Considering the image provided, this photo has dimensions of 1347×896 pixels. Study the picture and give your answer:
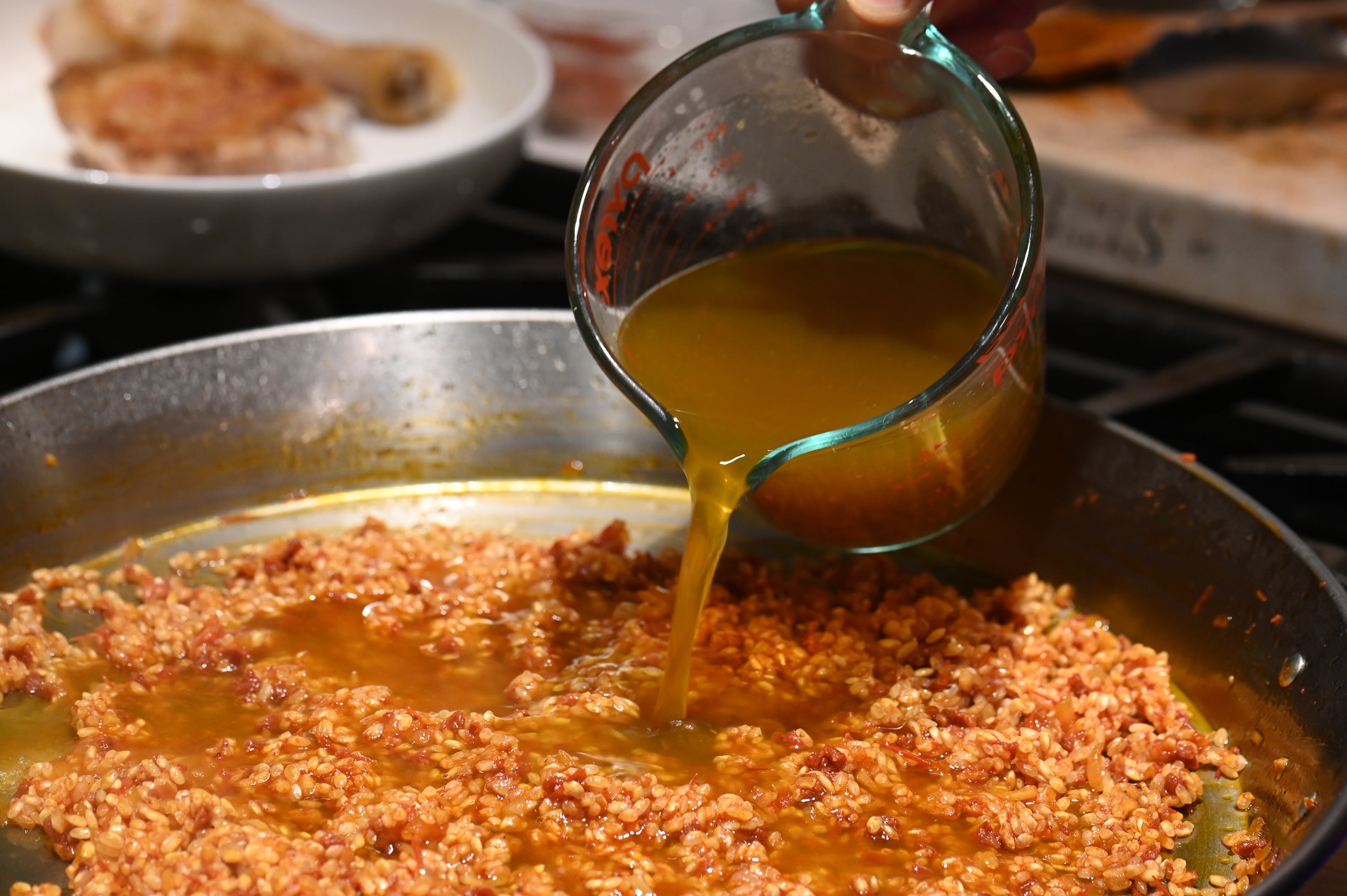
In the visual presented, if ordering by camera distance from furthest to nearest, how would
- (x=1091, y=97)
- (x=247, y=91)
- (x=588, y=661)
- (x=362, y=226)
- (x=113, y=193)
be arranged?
(x=1091, y=97)
(x=247, y=91)
(x=362, y=226)
(x=113, y=193)
(x=588, y=661)

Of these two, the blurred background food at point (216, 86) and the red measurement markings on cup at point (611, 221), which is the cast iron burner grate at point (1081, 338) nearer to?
the blurred background food at point (216, 86)

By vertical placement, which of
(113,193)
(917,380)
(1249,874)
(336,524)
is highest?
(917,380)

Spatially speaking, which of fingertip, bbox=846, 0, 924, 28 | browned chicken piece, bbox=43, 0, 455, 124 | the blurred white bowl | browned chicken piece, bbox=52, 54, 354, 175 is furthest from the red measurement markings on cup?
browned chicken piece, bbox=43, 0, 455, 124

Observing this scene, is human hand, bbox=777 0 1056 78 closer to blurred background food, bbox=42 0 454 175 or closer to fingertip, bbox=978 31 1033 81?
fingertip, bbox=978 31 1033 81

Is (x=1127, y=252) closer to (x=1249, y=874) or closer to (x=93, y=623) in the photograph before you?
(x=1249, y=874)

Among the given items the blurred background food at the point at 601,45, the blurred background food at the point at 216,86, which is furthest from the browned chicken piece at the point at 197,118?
the blurred background food at the point at 601,45

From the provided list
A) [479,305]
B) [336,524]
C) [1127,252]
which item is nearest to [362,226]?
[479,305]

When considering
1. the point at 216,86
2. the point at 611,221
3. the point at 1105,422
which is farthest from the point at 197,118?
the point at 1105,422

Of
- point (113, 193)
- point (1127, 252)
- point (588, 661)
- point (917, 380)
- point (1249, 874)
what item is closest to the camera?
point (1249, 874)
